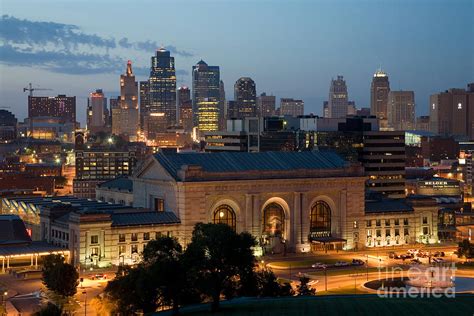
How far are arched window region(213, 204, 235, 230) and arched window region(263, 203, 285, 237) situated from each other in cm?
591

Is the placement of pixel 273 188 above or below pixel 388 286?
above

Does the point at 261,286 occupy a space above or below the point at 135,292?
below

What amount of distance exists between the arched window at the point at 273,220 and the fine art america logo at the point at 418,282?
2388 centimetres

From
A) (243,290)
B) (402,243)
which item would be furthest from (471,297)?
(402,243)

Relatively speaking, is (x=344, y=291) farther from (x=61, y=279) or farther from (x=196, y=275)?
(x=61, y=279)

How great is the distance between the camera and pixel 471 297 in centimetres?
8556

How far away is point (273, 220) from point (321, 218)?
8.70 meters

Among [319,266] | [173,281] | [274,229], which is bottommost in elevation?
[319,266]

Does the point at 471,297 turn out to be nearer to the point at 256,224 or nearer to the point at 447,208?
the point at 256,224

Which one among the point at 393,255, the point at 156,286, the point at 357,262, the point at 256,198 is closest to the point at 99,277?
the point at 256,198

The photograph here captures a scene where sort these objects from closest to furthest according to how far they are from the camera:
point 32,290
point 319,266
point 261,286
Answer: point 261,286, point 32,290, point 319,266

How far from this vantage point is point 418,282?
4272 inches

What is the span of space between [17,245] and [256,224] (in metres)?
34.9

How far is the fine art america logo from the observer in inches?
3597
